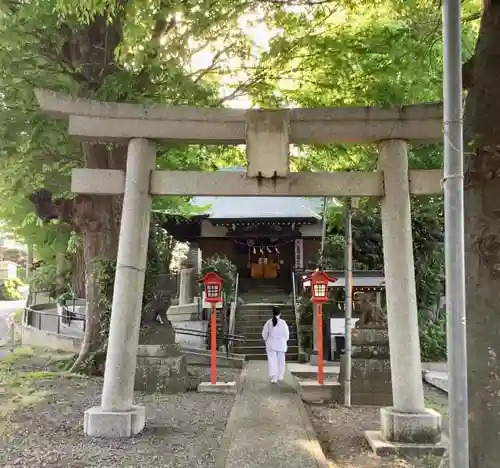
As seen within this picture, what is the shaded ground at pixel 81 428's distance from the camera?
6.01 m

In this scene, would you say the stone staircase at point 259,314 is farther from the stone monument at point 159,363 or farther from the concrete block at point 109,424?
the concrete block at point 109,424

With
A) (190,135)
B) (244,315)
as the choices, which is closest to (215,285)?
(190,135)

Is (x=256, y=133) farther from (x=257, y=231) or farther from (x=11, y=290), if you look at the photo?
(x=11, y=290)

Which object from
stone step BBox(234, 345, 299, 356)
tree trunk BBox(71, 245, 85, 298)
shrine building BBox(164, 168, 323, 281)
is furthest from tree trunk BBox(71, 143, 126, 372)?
tree trunk BBox(71, 245, 85, 298)

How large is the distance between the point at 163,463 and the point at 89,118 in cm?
464

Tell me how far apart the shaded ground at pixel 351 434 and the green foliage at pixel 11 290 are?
44.3 m

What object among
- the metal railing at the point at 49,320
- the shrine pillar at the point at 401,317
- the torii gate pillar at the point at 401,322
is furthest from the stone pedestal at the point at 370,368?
the metal railing at the point at 49,320

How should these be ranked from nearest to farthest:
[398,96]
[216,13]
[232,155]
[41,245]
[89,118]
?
1. [216,13]
2. [89,118]
3. [398,96]
4. [232,155]
5. [41,245]

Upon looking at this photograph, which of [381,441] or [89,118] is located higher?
[89,118]

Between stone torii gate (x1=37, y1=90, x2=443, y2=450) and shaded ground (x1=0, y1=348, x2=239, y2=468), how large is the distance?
57 cm

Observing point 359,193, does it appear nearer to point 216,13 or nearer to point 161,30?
point 216,13

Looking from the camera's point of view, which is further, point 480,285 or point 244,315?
point 244,315

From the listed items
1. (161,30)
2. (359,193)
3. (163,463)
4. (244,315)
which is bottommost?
(163,463)

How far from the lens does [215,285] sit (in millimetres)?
12266
